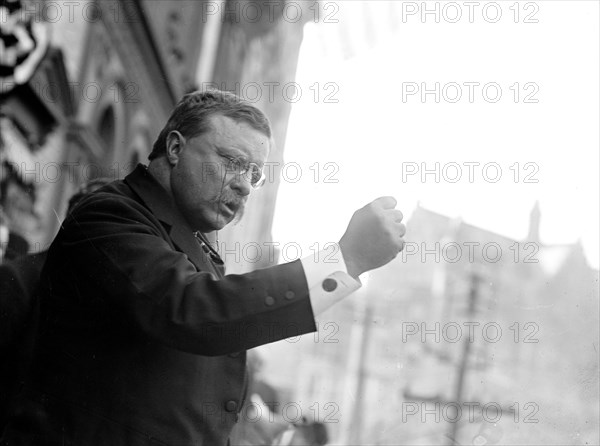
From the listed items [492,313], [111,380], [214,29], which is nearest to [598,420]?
[492,313]

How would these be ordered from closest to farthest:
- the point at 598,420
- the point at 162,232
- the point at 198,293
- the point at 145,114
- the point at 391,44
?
the point at 198,293 → the point at 162,232 → the point at 598,420 → the point at 391,44 → the point at 145,114

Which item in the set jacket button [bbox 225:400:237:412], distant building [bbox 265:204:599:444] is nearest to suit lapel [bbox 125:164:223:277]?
jacket button [bbox 225:400:237:412]

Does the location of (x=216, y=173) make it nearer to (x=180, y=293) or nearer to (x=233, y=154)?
(x=233, y=154)

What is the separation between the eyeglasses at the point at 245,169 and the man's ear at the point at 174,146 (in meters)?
0.11

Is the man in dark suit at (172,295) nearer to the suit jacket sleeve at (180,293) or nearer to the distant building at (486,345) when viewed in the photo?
the suit jacket sleeve at (180,293)

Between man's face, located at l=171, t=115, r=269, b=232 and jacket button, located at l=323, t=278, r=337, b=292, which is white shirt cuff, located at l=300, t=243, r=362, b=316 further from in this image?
man's face, located at l=171, t=115, r=269, b=232

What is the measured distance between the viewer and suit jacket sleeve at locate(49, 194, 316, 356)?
125 centimetres

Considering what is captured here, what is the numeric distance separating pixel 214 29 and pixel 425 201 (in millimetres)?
8631

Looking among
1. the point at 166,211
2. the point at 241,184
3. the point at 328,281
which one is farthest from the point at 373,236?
the point at 166,211

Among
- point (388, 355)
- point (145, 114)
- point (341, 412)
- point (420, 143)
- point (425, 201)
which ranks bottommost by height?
point (341, 412)

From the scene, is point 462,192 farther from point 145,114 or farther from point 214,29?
point 214,29

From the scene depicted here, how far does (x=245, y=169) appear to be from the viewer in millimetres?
1400

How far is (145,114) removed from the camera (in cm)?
713

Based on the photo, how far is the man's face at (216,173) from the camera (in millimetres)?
1394
